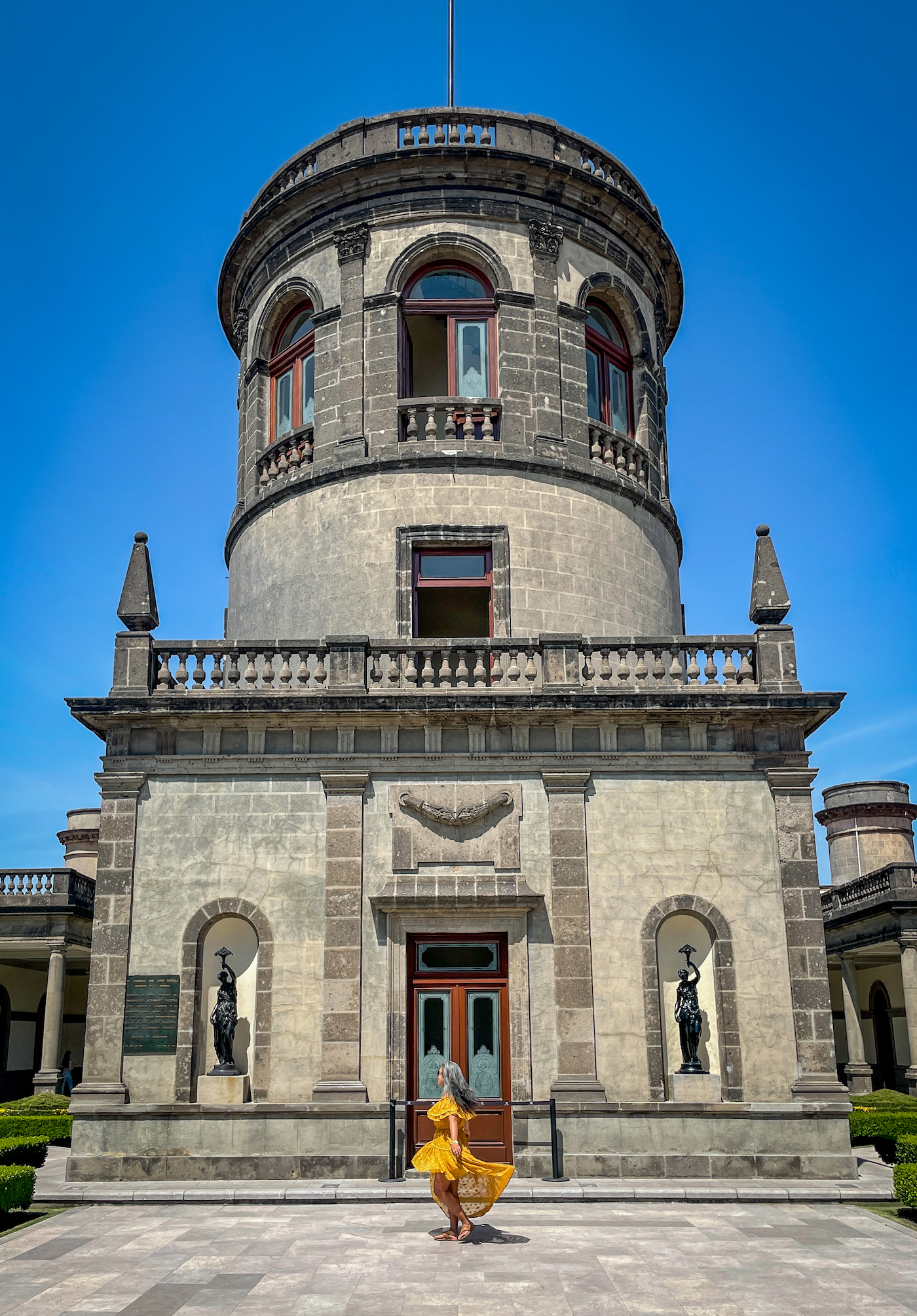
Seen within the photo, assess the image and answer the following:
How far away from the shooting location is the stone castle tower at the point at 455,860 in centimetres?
1614

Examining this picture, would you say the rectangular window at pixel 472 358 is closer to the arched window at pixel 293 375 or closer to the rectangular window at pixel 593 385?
the rectangular window at pixel 593 385

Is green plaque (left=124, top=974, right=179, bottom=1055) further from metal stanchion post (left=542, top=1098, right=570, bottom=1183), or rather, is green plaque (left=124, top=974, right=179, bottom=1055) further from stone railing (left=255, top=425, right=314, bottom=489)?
stone railing (left=255, top=425, right=314, bottom=489)

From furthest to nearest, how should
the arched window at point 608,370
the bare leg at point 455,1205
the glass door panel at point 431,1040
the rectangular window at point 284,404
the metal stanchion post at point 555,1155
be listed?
the rectangular window at point 284,404 → the arched window at point 608,370 → the glass door panel at point 431,1040 → the metal stanchion post at point 555,1155 → the bare leg at point 455,1205

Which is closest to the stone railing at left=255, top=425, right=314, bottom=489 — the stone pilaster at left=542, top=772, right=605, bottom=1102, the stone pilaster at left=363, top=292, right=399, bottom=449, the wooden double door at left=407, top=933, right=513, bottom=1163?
the stone pilaster at left=363, top=292, right=399, bottom=449

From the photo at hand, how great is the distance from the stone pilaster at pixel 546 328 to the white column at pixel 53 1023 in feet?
66.1

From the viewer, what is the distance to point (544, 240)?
2158 cm

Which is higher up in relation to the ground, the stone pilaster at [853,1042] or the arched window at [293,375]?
the arched window at [293,375]

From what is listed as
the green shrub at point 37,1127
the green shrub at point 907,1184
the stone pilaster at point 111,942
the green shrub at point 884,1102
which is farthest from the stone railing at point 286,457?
the green shrub at point 884,1102

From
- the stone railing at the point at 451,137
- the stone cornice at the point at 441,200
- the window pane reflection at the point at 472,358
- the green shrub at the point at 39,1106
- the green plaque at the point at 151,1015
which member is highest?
the stone railing at the point at 451,137

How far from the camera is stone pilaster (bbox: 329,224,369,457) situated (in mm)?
20844

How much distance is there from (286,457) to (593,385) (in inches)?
233

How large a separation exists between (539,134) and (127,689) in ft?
42.2

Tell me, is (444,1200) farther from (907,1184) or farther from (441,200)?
(441,200)

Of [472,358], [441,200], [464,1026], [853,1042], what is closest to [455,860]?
[464,1026]
